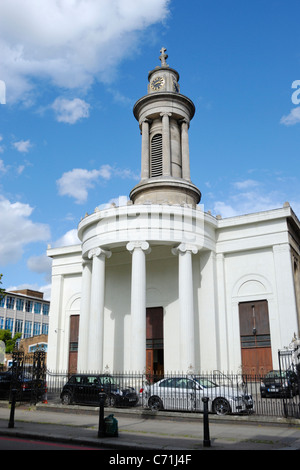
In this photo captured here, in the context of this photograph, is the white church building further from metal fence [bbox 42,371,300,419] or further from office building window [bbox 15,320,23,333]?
office building window [bbox 15,320,23,333]

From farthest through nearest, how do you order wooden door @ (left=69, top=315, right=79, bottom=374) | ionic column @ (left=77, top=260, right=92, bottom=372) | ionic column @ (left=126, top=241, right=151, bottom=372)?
wooden door @ (left=69, top=315, right=79, bottom=374)
ionic column @ (left=77, top=260, right=92, bottom=372)
ionic column @ (left=126, top=241, right=151, bottom=372)

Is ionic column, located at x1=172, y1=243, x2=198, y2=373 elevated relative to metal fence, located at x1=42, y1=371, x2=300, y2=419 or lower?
elevated

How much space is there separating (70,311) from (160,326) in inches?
338

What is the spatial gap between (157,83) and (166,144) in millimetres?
6763

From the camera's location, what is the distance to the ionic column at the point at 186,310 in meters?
25.9

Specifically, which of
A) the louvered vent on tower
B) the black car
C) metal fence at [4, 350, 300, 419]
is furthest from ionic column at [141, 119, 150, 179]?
the black car

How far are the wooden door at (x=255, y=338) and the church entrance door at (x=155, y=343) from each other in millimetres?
5811

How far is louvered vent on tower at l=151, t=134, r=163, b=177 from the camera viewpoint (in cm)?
3469

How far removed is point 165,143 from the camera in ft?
112

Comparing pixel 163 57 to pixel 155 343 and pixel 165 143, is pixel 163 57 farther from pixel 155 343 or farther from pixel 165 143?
pixel 155 343

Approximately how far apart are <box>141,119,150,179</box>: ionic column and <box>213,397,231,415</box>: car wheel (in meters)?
20.9

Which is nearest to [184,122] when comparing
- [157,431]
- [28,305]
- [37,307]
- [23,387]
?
[23,387]

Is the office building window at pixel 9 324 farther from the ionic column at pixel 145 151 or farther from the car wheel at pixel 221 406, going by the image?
the car wheel at pixel 221 406
